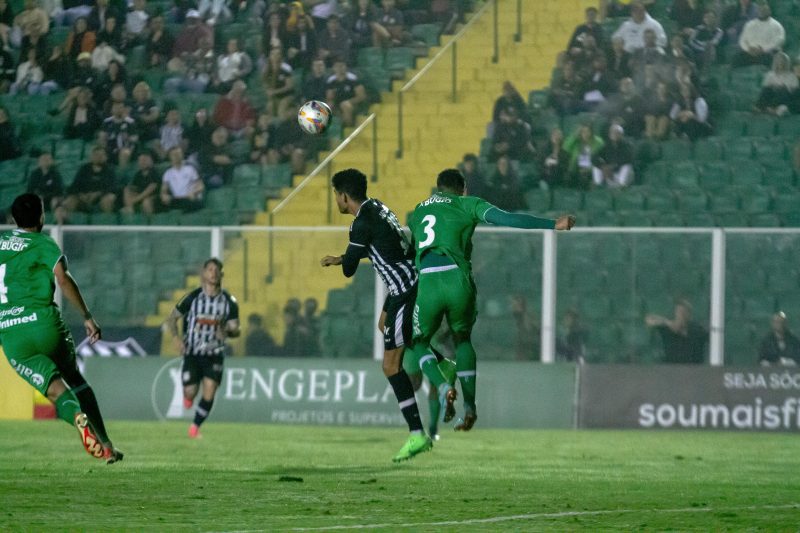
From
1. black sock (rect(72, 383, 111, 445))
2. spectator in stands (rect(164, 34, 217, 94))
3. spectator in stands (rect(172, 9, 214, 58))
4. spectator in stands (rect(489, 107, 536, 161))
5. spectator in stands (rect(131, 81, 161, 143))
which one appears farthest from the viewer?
spectator in stands (rect(172, 9, 214, 58))

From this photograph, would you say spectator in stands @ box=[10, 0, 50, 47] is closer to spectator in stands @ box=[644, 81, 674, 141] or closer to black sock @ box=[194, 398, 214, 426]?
spectator in stands @ box=[644, 81, 674, 141]

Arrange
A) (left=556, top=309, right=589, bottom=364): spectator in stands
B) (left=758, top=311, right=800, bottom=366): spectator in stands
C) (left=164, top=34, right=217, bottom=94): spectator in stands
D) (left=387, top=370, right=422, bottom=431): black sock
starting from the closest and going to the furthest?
1. (left=387, top=370, right=422, bottom=431): black sock
2. (left=758, top=311, right=800, bottom=366): spectator in stands
3. (left=556, top=309, right=589, bottom=364): spectator in stands
4. (left=164, top=34, right=217, bottom=94): spectator in stands

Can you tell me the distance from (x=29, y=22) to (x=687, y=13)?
1075cm

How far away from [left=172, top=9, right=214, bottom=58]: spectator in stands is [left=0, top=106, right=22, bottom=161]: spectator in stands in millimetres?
2815

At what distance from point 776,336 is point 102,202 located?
32.3 ft

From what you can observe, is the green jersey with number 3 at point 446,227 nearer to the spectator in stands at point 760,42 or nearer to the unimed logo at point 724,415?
the unimed logo at point 724,415

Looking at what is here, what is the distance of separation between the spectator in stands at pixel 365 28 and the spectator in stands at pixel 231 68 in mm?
1700

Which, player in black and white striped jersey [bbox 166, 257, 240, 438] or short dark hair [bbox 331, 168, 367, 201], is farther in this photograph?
player in black and white striped jersey [bbox 166, 257, 240, 438]

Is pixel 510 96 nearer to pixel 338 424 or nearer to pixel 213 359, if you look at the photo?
pixel 338 424

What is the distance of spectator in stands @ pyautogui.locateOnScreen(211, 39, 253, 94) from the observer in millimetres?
23531

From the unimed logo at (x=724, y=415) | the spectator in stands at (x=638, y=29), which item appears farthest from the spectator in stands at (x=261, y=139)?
the unimed logo at (x=724, y=415)

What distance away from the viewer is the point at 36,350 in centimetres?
988

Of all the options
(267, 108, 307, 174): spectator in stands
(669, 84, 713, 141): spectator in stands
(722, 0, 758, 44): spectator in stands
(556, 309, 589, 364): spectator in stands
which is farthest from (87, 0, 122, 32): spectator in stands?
(556, 309, 589, 364): spectator in stands

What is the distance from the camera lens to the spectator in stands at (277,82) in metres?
22.8
